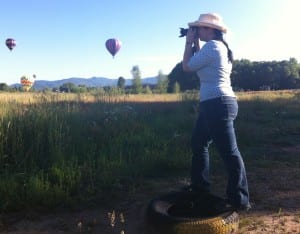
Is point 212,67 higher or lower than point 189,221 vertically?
higher

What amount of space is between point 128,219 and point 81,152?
245 cm

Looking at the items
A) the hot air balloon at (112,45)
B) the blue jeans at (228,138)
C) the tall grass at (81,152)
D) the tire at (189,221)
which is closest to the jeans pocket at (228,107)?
the blue jeans at (228,138)

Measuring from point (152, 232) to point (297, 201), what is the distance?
6.02ft

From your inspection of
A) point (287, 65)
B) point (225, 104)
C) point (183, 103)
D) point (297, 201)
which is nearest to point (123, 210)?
point (225, 104)

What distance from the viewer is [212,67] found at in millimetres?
4387

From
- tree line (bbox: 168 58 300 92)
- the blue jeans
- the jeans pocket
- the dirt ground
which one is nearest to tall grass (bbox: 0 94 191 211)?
the dirt ground

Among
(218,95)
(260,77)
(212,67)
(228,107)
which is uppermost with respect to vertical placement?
(260,77)

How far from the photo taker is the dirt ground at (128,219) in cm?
419

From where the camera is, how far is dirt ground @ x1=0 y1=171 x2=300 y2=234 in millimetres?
4191

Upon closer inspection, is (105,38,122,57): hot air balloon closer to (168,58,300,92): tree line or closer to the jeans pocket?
the jeans pocket

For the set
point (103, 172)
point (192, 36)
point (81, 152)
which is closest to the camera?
point (192, 36)

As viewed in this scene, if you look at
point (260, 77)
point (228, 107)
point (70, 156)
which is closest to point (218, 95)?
point (228, 107)

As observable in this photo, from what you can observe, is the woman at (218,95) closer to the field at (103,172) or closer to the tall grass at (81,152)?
the field at (103,172)

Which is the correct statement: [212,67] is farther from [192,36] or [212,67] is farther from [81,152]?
[81,152]
